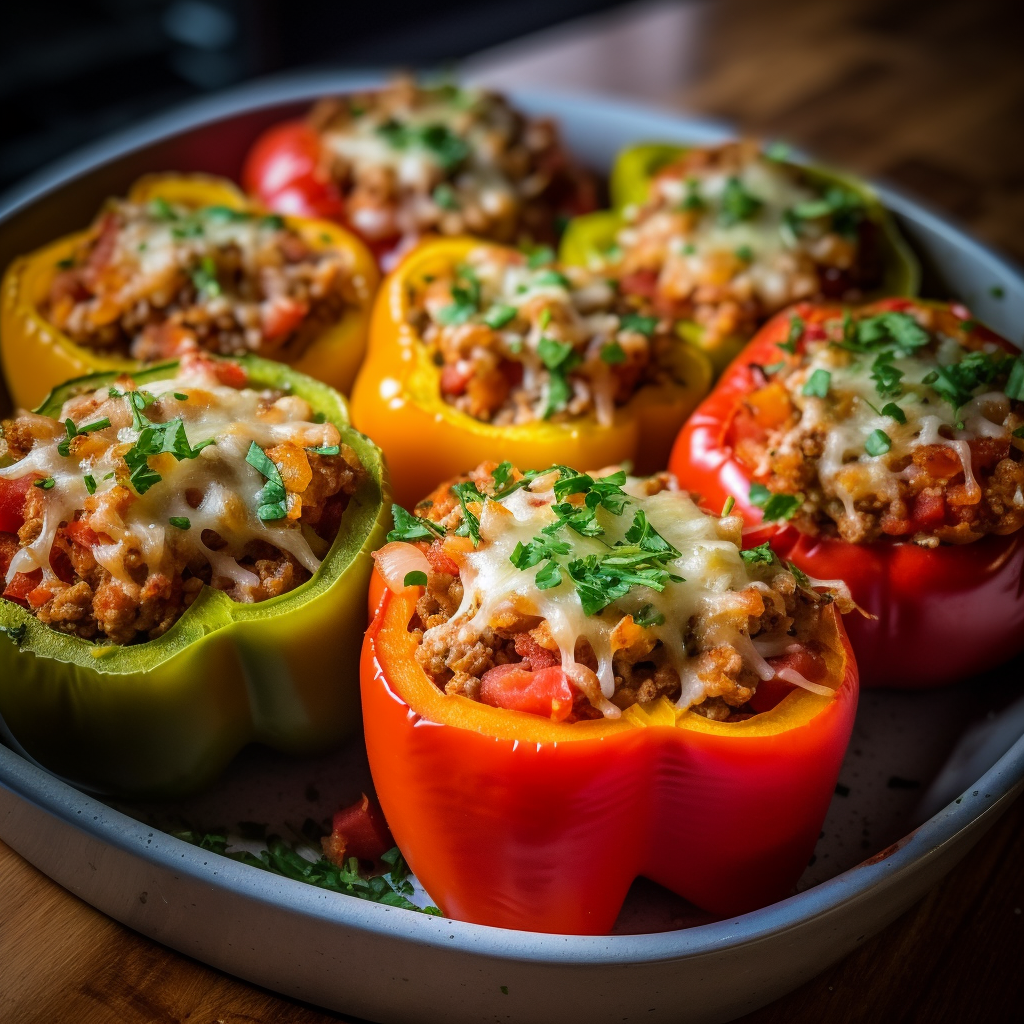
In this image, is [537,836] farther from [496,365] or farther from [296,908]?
[496,365]

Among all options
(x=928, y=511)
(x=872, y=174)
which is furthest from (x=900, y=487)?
(x=872, y=174)

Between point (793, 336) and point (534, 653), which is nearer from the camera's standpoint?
point (534, 653)

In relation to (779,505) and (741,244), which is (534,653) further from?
(741,244)

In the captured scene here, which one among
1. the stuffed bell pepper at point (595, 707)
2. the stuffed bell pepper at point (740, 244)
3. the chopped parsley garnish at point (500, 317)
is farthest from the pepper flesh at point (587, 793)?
the stuffed bell pepper at point (740, 244)

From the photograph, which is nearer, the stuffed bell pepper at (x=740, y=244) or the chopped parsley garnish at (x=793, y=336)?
the chopped parsley garnish at (x=793, y=336)

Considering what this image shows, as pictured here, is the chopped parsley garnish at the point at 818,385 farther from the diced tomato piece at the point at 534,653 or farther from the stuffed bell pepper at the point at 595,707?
the diced tomato piece at the point at 534,653
